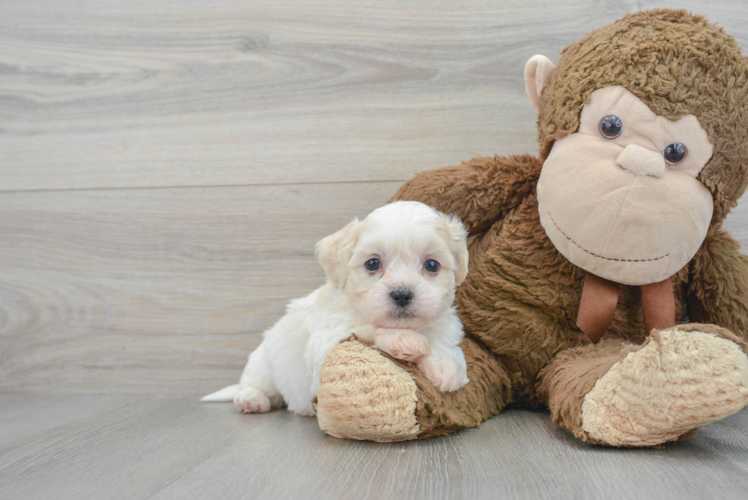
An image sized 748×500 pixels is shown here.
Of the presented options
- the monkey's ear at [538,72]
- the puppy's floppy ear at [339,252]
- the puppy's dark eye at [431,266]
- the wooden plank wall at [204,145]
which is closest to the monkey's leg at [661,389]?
the puppy's dark eye at [431,266]

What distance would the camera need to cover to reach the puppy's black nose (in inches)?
38.9

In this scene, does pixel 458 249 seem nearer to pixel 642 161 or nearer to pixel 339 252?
pixel 339 252

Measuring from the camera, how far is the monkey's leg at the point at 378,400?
93cm

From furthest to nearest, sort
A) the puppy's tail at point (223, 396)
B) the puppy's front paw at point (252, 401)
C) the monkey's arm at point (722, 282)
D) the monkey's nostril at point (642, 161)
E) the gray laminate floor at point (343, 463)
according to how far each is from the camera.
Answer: the puppy's tail at point (223, 396) → the puppy's front paw at point (252, 401) → the monkey's arm at point (722, 282) → the monkey's nostril at point (642, 161) → the gray laminate floor at point (343, 463)

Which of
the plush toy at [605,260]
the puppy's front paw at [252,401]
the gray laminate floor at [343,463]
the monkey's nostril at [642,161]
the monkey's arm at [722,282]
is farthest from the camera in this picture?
the puppy's front paw at [252,401]

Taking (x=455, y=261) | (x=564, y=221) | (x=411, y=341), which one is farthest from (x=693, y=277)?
(x=411, y=341)

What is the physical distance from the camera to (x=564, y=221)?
107 centimetres

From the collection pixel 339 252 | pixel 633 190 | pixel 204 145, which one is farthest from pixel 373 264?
pixel 204 145

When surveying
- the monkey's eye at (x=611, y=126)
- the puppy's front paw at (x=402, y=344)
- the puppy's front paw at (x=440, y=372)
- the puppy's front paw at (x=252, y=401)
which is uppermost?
the monkey's eye at (x=611, y=126)

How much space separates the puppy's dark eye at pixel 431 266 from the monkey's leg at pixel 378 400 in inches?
6.9

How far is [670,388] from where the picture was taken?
83cm

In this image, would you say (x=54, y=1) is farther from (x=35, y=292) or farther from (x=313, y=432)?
(x=313, y=432)

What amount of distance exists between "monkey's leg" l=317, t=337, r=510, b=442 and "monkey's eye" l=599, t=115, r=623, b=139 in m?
0.54

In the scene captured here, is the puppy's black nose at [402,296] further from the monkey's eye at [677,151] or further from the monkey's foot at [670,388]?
the monkey's eye at [677,151]
